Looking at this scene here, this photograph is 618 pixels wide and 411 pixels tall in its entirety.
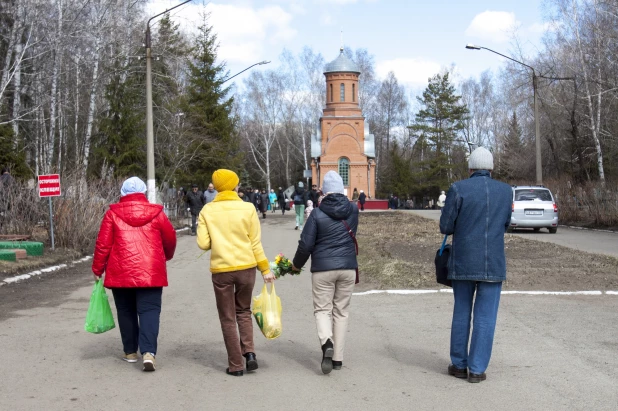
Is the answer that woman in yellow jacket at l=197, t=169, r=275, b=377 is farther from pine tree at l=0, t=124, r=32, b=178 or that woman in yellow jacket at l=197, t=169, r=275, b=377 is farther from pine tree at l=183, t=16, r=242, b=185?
pine tree at l=183, t=16, r=242, b=185

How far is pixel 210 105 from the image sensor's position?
163 ft

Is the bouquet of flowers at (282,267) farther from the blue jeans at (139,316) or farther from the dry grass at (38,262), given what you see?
the dry grass at (38,262)

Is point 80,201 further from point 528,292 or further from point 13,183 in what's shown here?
point 528,292

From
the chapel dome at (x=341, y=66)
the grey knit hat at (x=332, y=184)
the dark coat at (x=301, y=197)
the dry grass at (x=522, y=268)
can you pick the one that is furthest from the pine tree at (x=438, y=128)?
the grey knit hat at (x=332, y=184)

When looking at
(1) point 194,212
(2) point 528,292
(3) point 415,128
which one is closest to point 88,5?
(1) point 194,212

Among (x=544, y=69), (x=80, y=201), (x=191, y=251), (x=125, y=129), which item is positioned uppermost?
(x=544, y=69)

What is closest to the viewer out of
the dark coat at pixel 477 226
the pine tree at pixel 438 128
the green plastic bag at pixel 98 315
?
the dark coat at pixel 477 226

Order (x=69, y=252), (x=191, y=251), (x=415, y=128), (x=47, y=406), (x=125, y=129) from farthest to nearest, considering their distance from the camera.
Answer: (x=415, y=128), (x=125, y=129), (x=191, y=251), (x=69, y=252), (x=47, y=406)

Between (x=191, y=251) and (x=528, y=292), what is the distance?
37.2 feet

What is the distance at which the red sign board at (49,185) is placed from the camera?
57.9 ft

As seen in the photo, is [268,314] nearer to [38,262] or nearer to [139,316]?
[139,316]

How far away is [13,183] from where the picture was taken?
1933cm

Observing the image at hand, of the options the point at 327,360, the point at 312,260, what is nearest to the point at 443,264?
the point at 312,260

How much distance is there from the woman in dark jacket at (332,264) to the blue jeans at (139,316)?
1444mm
